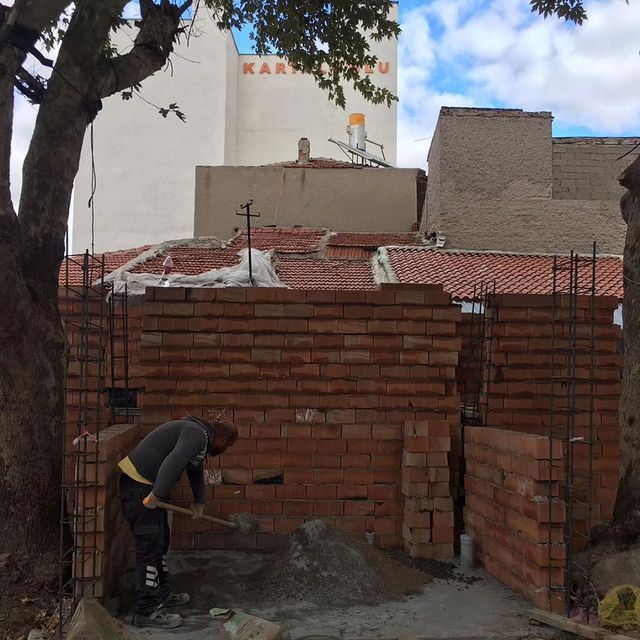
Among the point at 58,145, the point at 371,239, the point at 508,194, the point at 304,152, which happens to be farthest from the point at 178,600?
the point at 304,152

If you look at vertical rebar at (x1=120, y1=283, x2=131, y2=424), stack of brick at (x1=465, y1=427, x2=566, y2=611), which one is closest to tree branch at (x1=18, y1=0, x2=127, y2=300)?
vertical rebar at (x1=120, y1=283, x2=131, y2=424)

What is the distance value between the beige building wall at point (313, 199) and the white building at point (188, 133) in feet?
17.3

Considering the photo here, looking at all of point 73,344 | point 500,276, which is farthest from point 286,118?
point 73,344

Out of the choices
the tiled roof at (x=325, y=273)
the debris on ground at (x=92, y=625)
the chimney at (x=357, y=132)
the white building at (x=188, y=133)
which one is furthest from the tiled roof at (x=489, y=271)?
the white building at (x=188, y=133)

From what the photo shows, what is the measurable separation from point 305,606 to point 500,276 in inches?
325

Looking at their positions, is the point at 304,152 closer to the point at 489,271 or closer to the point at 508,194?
the point at 508,194

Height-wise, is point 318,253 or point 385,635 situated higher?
point 318,253

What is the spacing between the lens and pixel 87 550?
4.02 meters

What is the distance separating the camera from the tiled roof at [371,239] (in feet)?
49.6

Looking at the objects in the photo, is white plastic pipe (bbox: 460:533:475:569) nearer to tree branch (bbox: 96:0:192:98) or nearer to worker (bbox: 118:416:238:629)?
worker (bbox: 118:416:238:629)

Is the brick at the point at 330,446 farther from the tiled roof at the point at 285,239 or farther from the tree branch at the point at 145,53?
the tiled roof at the point at 285,239

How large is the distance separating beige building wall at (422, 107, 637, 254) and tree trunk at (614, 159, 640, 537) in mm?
9130

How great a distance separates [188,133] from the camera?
79.0 feet

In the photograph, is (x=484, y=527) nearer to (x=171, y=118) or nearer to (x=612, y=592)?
(x=612, y=592)
